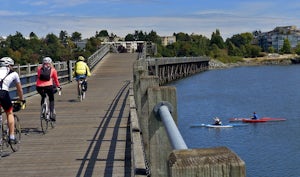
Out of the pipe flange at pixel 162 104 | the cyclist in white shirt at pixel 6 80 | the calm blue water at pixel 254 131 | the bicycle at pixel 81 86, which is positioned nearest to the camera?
the pipe flange at pixel 162 104

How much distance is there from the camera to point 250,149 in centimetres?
2888

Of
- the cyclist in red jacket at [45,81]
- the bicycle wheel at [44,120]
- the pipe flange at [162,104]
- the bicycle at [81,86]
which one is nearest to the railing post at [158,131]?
the pipe flange at [162,104]

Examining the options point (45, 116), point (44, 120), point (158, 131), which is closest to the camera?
point (158, 131)

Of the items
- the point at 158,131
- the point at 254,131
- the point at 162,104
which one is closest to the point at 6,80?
the point at 158,131

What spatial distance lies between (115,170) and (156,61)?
2783 inches

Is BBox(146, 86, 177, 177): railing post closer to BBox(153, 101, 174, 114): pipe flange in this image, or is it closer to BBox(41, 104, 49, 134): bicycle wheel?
BBox(153, 101, 174, 114): pipe flange

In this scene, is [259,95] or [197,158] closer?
[197,158]

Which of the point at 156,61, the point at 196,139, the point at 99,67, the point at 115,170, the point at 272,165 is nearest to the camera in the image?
the point at 115,170

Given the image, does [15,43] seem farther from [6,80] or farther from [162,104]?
[162,104]

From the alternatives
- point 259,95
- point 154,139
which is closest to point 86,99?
point 154,139

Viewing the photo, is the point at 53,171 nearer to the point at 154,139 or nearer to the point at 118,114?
the point at 154,139

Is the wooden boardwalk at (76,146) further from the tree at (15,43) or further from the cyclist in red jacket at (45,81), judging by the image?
the tree at (15,43)

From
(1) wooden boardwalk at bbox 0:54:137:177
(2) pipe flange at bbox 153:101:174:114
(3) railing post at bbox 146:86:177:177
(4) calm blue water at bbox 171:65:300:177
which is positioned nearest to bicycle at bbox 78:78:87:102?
(1) wooden boardwalk at bbox 0:54:137:177

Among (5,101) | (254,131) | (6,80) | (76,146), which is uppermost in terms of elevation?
(6,80)
